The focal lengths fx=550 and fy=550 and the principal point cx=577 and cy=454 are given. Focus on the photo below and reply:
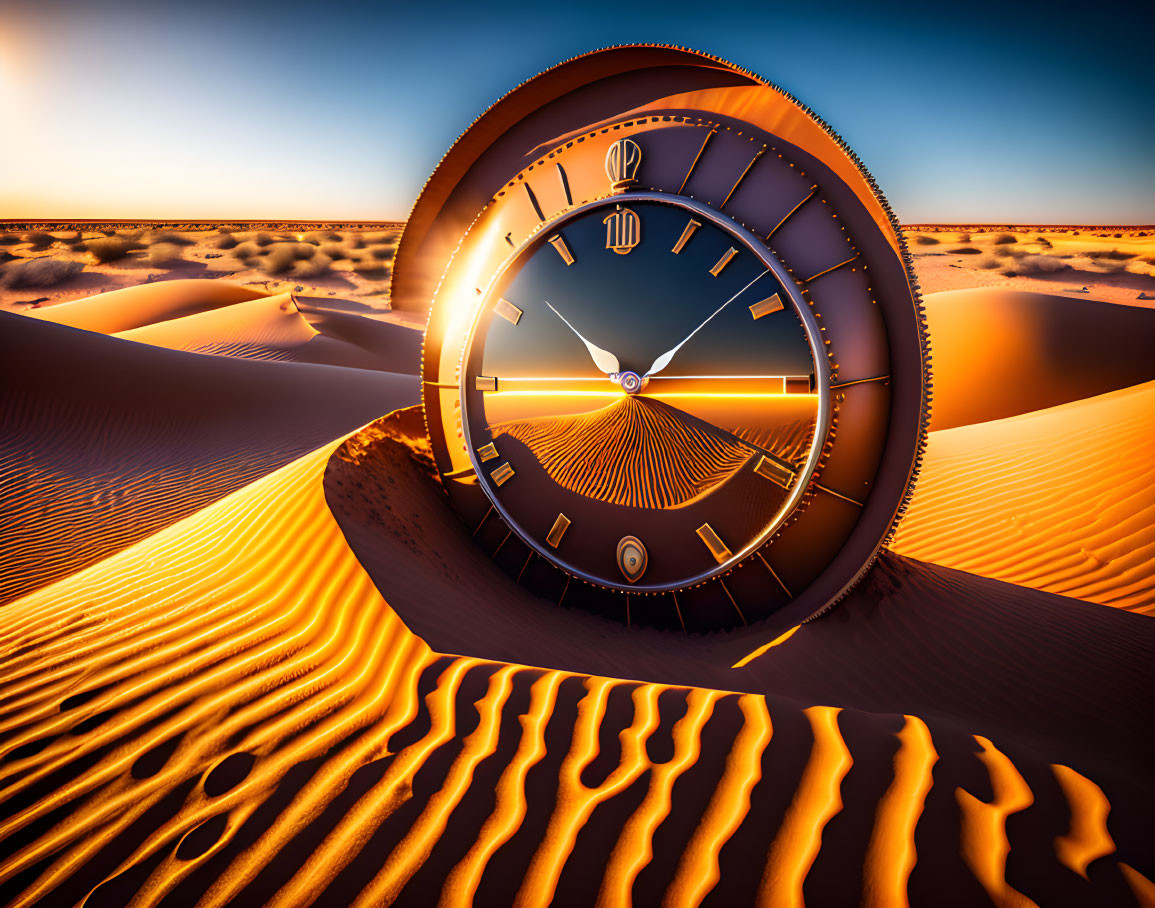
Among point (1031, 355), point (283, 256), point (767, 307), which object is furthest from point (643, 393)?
point (283, 256)

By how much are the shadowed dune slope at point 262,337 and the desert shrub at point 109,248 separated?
111 feet

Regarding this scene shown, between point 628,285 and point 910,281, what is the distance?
6.04 feet

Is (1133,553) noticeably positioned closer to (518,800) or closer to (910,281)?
(910,281)

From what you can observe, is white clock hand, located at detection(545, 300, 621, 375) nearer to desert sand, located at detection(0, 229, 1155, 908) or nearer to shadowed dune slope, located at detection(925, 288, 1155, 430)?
desert sand, located at detection(0, 229, 1155, 908)

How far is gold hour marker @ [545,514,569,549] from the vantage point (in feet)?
14.1

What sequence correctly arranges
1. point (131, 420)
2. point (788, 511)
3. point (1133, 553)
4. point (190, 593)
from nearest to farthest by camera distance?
point (190, 593)
point (788, 511)
point (1133, 553)
point (131, 420)

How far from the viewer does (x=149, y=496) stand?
25.1ft

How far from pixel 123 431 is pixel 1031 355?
63.7 ft

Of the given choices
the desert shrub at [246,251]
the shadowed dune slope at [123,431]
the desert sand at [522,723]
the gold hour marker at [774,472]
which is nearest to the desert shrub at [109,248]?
the desert shrub at [246,251]

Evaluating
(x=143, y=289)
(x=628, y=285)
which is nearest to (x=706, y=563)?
(x=628, y=285)

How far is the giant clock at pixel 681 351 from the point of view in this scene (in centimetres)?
364

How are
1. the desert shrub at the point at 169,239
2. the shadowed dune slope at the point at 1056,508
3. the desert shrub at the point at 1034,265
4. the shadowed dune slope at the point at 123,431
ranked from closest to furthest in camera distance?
the shadowed dune slope at the point at 1056,508 < the shadowed dune slope at the point at 123,431 < the desert shrub at the point at 1034,265 < the desert shrub at the point at 169,239

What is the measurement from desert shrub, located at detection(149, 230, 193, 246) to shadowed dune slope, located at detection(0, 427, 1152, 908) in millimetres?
63569

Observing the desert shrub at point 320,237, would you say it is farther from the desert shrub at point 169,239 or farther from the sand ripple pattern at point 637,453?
the sand ripple pattern at point 637,453
